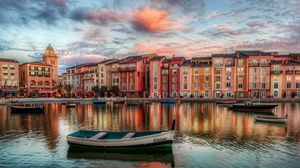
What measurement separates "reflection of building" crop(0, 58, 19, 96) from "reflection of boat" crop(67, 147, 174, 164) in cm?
10932

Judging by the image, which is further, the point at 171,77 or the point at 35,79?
the point at 35,79

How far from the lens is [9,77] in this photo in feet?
389

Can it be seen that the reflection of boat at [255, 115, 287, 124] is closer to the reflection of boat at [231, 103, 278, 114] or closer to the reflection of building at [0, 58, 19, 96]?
the reflection of boat at [231, 103, 278, 114]

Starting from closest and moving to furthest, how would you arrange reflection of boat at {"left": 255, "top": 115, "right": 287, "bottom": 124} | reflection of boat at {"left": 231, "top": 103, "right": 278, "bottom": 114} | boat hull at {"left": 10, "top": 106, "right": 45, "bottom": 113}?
reflection of boat at {"left": 255, "top": 115, "right": 287, "bottom": 124} < boat hull at {"left": 10, "top": 106, "right": 45, "bottom": 113} < reflection of boat at {"left": 231, "top": 103, "right": 278, "bottom": 114}

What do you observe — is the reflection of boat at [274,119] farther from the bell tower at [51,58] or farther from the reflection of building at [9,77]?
the bell tower at [51,58]

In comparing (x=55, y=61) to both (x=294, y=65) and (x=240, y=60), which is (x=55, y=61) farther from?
(x=294, y=65)

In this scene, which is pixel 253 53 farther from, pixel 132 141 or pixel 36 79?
pixel 36 79

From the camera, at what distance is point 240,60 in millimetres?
106750

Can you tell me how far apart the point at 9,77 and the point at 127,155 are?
115 metres

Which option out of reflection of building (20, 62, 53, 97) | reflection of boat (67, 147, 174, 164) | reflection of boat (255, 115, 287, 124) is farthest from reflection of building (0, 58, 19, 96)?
reflection of boat (255, 115, 287, 124)

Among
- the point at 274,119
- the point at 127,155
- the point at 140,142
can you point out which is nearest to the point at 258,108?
the point at 274,119

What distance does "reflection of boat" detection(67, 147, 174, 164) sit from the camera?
2174 cm

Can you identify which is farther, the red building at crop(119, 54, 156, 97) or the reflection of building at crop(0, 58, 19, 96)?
the red building at crop(119, 54, 156, 97)

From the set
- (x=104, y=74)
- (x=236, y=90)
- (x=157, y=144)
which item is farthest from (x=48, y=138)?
(x=104, y=74)
